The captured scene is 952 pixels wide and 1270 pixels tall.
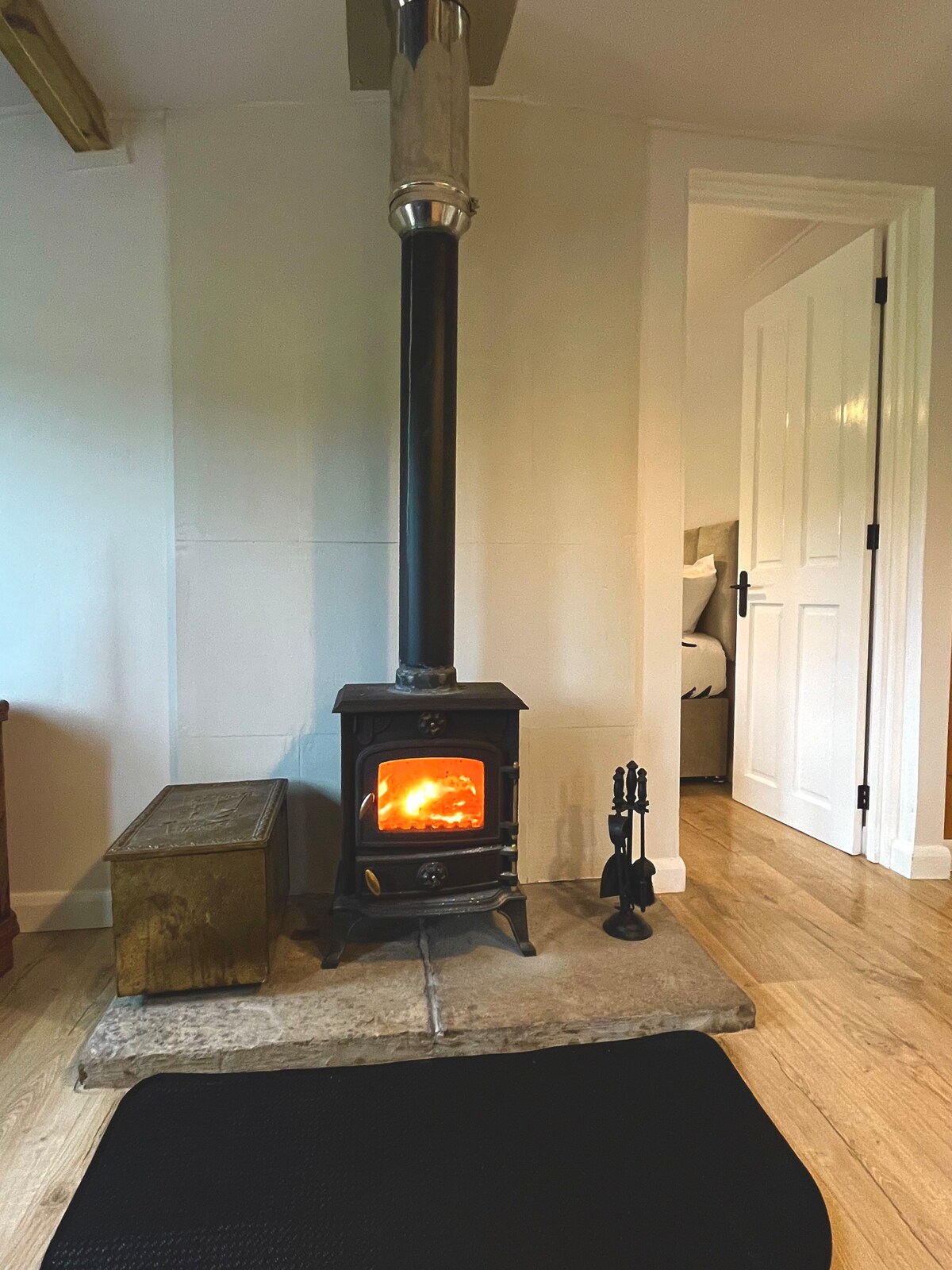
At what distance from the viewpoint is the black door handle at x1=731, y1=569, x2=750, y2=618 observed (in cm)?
323

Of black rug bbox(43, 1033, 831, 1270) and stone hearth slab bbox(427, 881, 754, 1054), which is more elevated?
stone hearth slab bbox(427, 881, 754, 1054)

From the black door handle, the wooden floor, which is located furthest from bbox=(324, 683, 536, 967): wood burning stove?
the black door handle

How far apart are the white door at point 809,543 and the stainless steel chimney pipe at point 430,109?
1663 mm

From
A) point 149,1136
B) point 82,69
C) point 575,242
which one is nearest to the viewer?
point 149,1136

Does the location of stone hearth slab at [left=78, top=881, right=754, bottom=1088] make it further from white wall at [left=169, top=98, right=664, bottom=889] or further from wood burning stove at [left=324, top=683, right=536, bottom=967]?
white wall at [left=169, top=98, right=664, bottom=889]

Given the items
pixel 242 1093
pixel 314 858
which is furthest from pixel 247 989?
pixel 314 858

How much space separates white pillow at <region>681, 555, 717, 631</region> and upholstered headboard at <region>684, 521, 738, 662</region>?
0.11 feet

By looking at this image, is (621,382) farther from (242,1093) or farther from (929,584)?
(242,1093)

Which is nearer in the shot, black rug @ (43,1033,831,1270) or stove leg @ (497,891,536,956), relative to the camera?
black rug @ (43,1033,831,1270)

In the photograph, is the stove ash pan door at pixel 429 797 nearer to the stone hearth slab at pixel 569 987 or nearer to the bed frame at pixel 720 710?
the stone hearth slab at pixel 569 987

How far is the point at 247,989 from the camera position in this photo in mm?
1589

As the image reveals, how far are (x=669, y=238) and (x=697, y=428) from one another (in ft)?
7.34

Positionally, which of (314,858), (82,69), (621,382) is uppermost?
(82,69)

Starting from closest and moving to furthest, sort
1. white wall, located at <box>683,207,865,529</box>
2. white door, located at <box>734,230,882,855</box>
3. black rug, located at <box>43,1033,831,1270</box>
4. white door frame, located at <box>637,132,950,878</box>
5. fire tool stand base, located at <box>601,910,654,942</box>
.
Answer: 1. black rug, located at <box>43,1033,831,1270</box>
2. fire tool stand base, located at <box>601,910,654,942</box>
3. white door frame, located at <box>637,132,950,878</box>
4. white door, located at <box>734,230,882,855</box>
5. white wall, located at <box>683,207,865,529</box>
